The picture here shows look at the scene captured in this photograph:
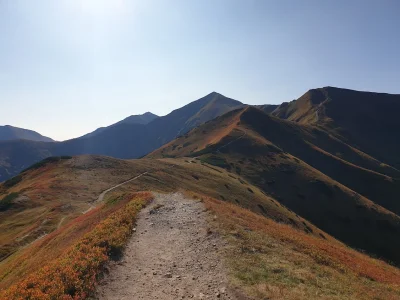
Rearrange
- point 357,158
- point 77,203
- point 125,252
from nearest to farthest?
point 125,252
point 77,203
point 357,158

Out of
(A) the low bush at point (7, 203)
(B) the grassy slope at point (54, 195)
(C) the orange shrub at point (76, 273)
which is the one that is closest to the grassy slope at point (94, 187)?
(B) the grassy slope at point (54, 195)

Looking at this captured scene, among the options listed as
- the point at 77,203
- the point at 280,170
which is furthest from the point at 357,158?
the point at 77,203

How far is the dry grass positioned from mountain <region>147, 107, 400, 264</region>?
7608 centimetres

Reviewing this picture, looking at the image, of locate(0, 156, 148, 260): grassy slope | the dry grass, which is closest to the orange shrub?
the dry grass

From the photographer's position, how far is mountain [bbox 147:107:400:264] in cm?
9388

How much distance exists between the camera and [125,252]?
2144cm

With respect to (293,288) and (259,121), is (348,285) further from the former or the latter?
(259,121)

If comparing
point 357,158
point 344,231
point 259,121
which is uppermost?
point 259,121

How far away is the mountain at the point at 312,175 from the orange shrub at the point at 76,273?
3323 inches

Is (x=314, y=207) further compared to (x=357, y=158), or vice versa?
(x=357, y=158)

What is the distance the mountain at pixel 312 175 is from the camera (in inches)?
3696

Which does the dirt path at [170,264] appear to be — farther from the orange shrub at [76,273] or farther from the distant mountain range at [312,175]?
the distant mountain range at [312,175]

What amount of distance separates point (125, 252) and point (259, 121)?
17083 cm

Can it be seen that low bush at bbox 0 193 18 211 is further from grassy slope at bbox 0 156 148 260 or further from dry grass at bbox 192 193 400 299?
dry grass at bbox 192 193 400 299
